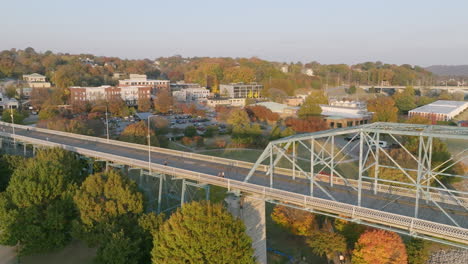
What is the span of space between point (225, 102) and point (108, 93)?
3254cm

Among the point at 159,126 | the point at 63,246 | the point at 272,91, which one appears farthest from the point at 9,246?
the point at 272,91

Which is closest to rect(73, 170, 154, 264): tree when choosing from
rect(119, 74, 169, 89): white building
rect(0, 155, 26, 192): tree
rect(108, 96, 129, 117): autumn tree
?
rect(0, 155, 26, 192): tree

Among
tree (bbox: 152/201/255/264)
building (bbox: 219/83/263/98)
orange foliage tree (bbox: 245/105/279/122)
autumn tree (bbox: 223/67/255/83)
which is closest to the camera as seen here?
tree (bbox: 152/201/255/264)

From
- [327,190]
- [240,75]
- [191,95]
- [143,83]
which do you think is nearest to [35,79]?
[143,83]

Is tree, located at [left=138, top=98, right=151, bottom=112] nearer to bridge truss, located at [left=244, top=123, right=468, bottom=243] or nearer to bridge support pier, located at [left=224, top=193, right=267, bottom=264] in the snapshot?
bridge truss, located at [left=244, top=123, right=468, bottom=243]

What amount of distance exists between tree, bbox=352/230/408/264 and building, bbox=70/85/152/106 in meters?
79.1

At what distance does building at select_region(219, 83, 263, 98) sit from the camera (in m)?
123

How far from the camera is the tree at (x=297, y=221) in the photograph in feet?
90.8

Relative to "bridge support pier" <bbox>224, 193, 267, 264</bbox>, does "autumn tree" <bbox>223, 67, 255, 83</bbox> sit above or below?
above

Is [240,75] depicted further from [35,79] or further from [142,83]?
[35,79]

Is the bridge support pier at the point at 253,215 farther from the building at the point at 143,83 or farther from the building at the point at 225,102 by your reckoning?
the building at the point at 143,83

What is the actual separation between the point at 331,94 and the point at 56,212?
404 ft

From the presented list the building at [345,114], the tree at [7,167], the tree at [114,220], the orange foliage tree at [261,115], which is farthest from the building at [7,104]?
the tree at [114,220]

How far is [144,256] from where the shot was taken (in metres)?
23.9
